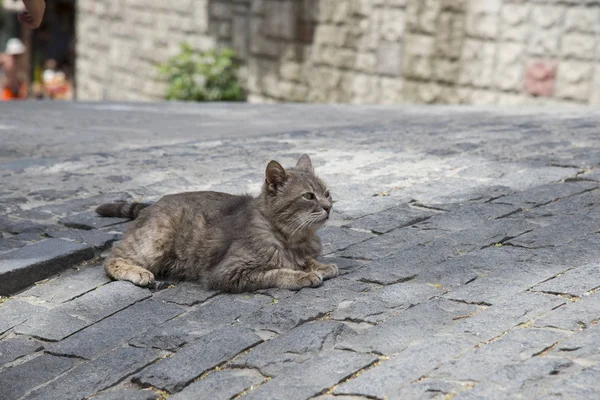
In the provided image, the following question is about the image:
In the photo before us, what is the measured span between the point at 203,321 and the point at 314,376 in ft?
2.82

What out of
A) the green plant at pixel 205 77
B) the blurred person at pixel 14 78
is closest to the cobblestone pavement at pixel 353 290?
the green plant at pixel 205 77

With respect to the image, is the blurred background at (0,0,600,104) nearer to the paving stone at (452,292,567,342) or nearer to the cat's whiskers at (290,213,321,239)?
the cat's whiskers at (290,213,321,239)

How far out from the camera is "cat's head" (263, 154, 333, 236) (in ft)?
15.5

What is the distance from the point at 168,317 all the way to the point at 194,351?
47 cm

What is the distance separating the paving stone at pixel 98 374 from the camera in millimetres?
3711

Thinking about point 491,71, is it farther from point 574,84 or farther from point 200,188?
point 200,188

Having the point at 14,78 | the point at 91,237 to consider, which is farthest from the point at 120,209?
the point at 14,78

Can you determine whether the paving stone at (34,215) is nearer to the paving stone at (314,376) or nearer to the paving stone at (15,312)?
the paving stone at (15,312)

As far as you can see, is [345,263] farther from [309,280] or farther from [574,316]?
[574,316]

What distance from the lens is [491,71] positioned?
12.4m

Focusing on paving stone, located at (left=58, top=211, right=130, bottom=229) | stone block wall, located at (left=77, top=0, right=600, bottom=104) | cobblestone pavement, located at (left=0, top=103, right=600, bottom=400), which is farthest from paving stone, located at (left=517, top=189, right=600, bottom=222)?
stone block wall, located at (left=77, top=0, right=600, bottom=104)

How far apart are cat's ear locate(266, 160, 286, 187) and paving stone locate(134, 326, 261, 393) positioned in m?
0.97

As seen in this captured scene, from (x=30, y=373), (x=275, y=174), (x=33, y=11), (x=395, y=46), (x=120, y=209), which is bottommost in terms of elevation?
(x=30, y=373)

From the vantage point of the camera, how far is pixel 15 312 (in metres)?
4.54
